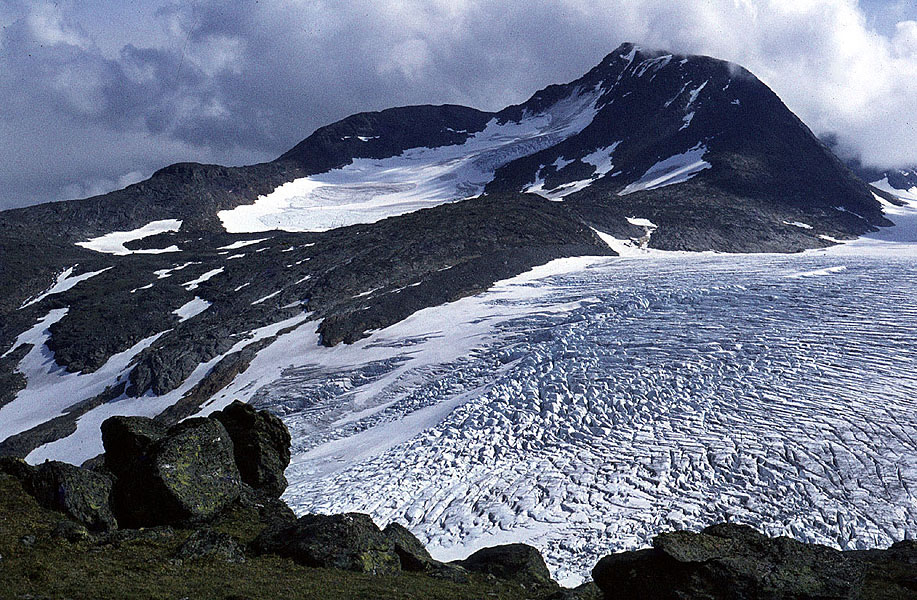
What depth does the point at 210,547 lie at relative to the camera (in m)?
11.5

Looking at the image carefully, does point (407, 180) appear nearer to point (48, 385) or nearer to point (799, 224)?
point (799, 224)

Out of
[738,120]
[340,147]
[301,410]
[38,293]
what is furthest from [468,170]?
[301,410]

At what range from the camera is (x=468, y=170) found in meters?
136

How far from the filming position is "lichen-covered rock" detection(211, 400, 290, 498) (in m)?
16.3

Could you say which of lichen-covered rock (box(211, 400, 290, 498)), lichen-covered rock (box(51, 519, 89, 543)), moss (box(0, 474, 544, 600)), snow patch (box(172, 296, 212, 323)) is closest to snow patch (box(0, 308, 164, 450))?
snow patch (box(172, 296, 212, 323))

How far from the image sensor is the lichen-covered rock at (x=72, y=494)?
1265 centimetres

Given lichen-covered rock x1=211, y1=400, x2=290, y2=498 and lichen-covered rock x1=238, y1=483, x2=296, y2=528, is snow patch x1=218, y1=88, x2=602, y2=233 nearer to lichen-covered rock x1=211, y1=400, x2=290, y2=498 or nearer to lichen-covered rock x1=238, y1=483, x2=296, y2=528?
lichen-covered rock x1=211, y1=400, x2=290, y2=498

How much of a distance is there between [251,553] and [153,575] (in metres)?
2.12

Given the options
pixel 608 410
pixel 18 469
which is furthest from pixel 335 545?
pixel 608 410

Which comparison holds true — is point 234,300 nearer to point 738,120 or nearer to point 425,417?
point 425,417

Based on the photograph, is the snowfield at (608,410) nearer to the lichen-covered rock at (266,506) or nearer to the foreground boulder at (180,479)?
the lichen-covered rock at (266,506)

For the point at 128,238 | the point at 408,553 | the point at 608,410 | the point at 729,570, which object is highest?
the point at 128,238

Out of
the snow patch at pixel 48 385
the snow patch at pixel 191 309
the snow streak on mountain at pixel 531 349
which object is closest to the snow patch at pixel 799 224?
the snow streak on mountain at pixel 531 349

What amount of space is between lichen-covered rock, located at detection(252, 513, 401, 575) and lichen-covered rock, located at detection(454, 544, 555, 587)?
269 cm
